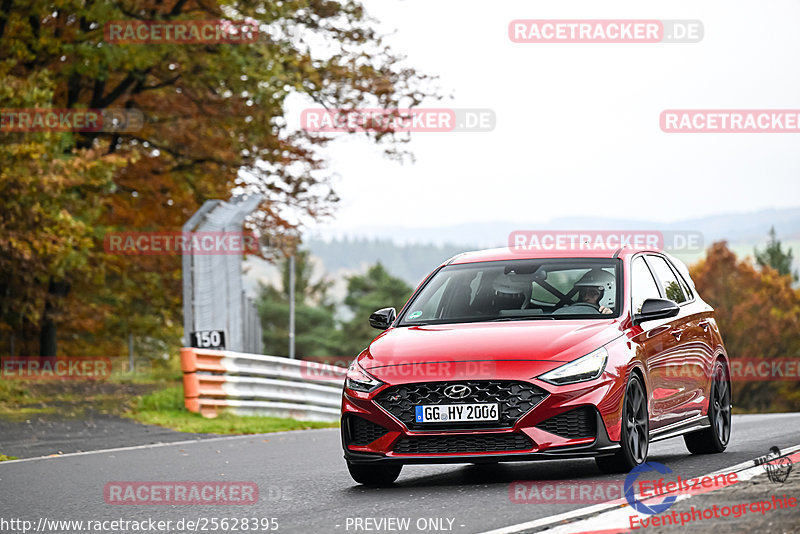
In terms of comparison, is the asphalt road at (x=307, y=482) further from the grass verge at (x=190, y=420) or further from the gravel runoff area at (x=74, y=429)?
the grass verge at (x=190, y=420)

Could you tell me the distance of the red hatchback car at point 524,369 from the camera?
8227 millimetres

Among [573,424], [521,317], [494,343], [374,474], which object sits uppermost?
[521,317]

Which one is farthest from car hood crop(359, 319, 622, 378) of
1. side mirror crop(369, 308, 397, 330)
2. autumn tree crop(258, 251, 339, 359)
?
autumn tree crop(258, 251, 339, 359)

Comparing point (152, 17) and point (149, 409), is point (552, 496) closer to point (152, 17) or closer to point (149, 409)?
point (149, 409)

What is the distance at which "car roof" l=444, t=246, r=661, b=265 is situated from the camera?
1004cm

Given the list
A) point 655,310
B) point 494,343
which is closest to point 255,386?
point 655,310

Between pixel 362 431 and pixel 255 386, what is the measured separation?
10.3 m

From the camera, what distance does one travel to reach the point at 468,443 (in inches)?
326

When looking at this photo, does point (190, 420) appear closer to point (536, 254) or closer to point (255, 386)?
point (255, 386)

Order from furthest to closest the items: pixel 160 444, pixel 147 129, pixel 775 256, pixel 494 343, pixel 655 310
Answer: pixel 775 256 → pixel 147 129 → pixel 160 444 → pixel 655 310 → pixel 494 343

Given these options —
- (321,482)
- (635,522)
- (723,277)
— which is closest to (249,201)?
(321,482)

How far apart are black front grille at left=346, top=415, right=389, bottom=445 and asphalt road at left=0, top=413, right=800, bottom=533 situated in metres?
0.36

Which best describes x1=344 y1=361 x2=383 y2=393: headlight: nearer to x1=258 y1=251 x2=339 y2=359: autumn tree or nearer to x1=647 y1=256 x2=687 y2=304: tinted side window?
x1=647 y1=256 x2=687 y2=304: tinted side window

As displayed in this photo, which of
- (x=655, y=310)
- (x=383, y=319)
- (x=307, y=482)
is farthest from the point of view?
(x=383, y=319)
